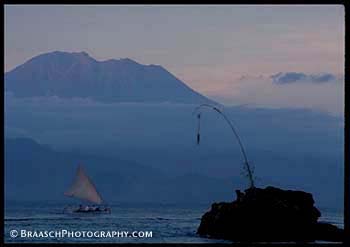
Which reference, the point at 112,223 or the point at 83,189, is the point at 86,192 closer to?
the point at 83,189

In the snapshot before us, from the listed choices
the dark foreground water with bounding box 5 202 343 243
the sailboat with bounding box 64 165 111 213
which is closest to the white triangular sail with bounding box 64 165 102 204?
the sailboat with bounding box 64 165 111 213

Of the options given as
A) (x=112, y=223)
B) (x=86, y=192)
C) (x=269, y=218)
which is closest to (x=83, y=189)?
(x=86, y=192)

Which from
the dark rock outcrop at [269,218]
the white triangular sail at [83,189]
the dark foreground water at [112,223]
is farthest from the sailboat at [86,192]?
the dark rock outcrop at [269,218]

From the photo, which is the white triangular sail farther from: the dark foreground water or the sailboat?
the dark foreground water

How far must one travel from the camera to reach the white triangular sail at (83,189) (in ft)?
67.9

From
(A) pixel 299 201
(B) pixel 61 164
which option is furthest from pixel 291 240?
(B) pixel 61 164

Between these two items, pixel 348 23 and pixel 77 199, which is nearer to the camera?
pixel 348 23

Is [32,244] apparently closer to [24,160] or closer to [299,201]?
[24,160]

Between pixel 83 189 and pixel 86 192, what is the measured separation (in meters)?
0.23

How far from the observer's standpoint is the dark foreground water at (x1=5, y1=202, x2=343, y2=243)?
20.0m

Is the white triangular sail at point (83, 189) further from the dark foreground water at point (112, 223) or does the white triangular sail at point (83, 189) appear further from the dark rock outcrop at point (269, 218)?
the dark rock outcrop at point (269, 218)

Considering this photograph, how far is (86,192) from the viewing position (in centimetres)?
2081

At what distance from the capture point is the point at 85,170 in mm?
20750
